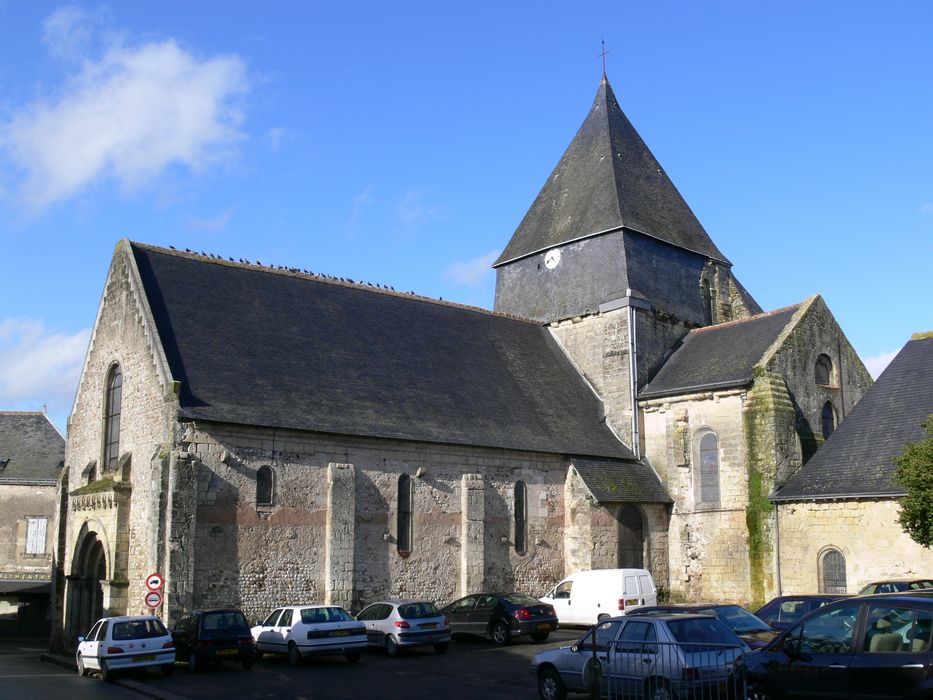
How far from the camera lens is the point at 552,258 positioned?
3453cm

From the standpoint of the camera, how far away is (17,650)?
28469mm

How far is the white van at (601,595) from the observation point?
22734mm

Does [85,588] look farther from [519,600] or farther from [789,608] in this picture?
[789,608]

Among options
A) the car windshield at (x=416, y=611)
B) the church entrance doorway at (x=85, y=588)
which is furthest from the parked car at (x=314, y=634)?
the church entrance doorway at (x=85, y=588)

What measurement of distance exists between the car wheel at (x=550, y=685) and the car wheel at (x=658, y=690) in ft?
6.60

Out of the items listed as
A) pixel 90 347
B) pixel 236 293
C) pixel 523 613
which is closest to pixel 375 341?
pixel 236 293

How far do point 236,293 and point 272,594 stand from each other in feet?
27.8

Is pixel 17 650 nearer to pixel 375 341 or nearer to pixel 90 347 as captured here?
pixel 90 347

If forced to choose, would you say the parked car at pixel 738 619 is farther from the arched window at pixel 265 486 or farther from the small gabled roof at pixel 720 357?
the small gabled roof at pixel 720 357

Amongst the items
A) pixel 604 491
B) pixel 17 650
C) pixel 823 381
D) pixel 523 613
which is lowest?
pixel 17 650

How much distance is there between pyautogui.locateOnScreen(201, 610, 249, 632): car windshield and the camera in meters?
18.1

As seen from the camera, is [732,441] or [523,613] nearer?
[523,613]

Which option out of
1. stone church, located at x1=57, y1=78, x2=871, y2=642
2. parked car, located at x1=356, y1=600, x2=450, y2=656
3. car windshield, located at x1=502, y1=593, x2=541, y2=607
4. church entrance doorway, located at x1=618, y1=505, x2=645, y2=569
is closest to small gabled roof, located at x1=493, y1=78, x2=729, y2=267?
stone church, located at x1=57, y1=78, x2=871, y2=642

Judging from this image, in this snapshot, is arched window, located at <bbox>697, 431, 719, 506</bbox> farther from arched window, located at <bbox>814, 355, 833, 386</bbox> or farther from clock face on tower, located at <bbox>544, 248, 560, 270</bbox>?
clock face on tower, located at <bbox>544, 248, 560, 270</bbox>
